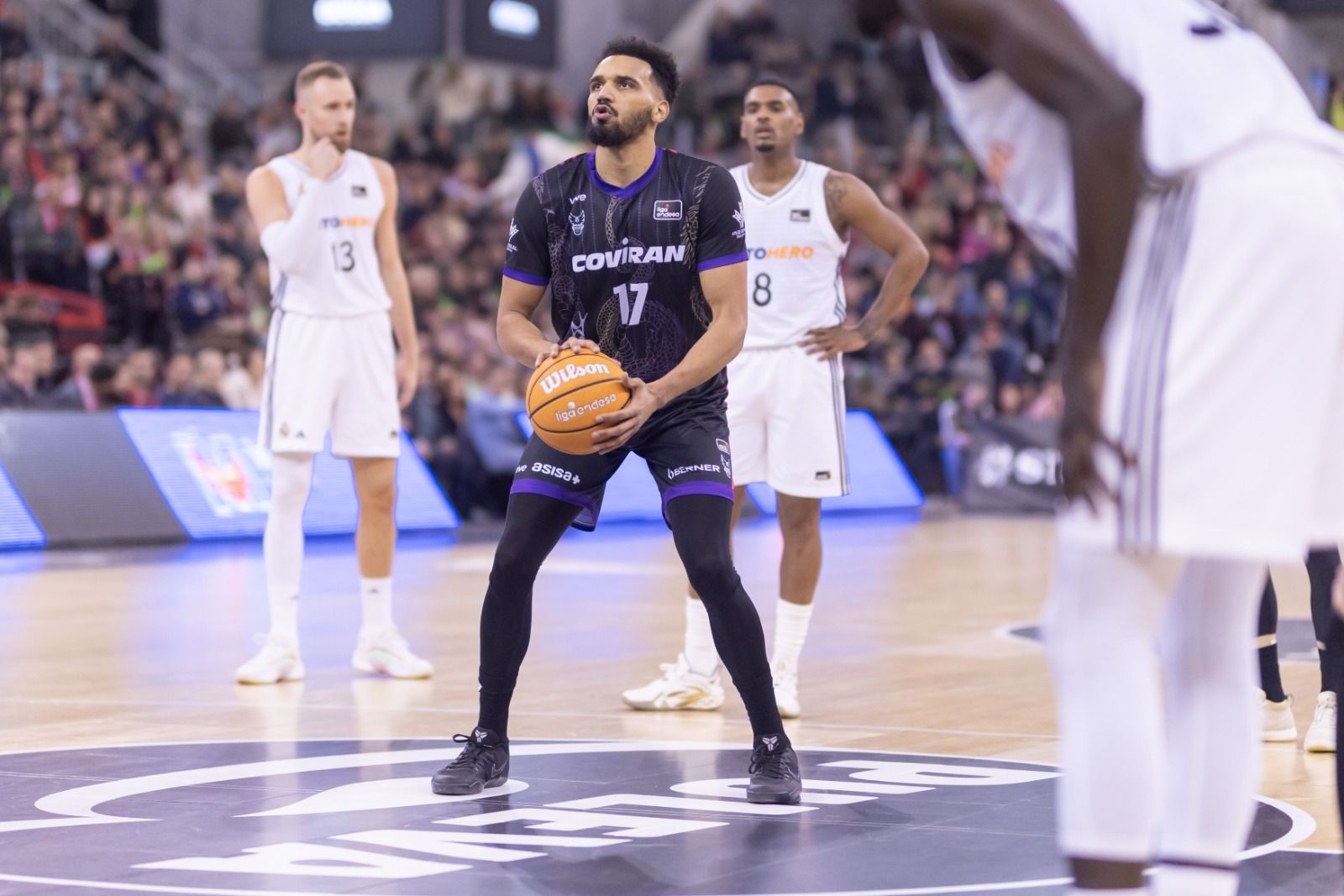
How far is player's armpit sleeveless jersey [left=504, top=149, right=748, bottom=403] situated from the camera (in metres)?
5.64

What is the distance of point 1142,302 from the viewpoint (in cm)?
295

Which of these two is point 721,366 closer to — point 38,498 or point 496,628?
point 496,628

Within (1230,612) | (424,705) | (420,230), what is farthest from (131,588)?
(420,230)

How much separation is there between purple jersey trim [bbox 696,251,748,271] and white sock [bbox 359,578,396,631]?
299cm

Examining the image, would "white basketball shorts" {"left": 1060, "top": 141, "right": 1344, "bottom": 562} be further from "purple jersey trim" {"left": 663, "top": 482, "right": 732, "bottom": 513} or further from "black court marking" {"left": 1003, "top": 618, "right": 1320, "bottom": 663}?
"black court marking" {"left": 1003, "top": 618, "right": 1320, "bottom": 663}

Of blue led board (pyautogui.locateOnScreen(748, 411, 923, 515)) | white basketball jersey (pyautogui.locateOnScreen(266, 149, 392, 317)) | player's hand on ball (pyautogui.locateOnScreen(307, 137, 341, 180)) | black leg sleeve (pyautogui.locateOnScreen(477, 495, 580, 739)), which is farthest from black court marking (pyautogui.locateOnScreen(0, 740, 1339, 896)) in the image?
blue led board (pyautogui.locateOnScreen(748, 411, 923, 515))

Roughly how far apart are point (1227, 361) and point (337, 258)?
18.9 ft

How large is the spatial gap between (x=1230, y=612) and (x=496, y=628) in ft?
9.19

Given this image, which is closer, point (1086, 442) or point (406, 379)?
point (1086, 442)

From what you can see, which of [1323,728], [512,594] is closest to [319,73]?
[512,594]

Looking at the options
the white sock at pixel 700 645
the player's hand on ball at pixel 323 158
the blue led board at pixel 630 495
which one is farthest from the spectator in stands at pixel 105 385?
the white sock at pixel 700 645

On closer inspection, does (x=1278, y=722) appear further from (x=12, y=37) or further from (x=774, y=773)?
(x=12, y=37)

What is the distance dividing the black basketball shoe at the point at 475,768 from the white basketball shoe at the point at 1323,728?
8.31 ft

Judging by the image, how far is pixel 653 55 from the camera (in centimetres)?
571
